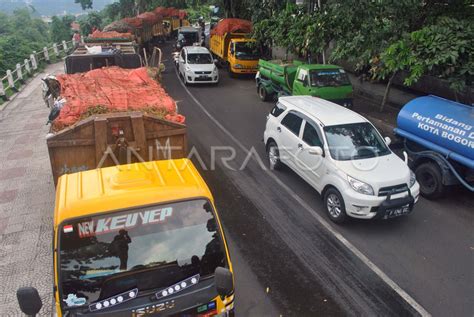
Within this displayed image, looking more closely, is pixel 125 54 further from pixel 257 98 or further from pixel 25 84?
pixel 25 84

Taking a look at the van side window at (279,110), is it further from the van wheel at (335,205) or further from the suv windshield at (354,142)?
the van wheel at (335,205)

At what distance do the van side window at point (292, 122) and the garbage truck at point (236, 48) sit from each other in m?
13.3

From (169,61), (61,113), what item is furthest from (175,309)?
(169,61)

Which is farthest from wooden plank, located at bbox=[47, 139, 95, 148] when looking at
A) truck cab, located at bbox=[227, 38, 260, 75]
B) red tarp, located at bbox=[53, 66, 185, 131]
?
truck cab, located at bbox=[227, 38, 260, 75]

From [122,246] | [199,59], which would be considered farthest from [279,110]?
[199,59]

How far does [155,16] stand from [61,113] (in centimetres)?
Result: 3615

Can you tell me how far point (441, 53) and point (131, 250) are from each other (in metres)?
10.3

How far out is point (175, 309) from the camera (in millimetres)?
3988

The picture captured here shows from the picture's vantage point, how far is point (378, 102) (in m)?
18.2

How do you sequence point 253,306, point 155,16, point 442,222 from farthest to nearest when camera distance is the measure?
point 155,16 → point 442,222 → point 253,306

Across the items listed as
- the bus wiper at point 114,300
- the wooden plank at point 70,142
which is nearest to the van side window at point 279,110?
the wooden plank at point 70,142

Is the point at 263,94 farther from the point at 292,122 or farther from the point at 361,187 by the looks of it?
the point at 361,187

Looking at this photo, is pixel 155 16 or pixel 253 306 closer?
pixel 253 306

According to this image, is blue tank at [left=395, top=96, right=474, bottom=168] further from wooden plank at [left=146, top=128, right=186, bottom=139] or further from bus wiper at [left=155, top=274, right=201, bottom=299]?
bus wiper at [left=155, top=274, right=201, bottom=299]
